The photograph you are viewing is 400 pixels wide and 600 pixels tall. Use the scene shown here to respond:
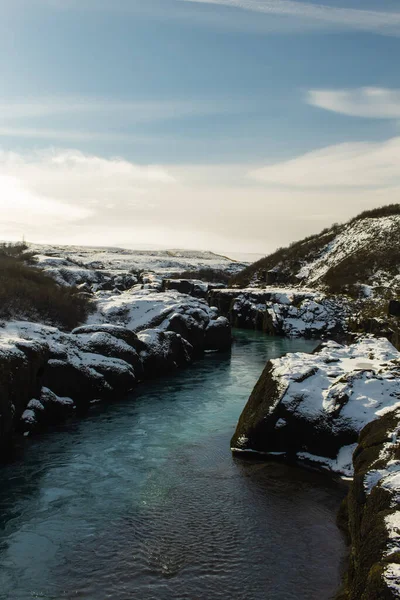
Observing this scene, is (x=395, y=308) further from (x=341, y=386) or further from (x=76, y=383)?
(x=76, y=383)

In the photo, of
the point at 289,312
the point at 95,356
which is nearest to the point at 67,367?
the point at 95,356

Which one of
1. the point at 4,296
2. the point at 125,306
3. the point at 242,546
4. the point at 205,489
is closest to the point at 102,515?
the point at 205,489

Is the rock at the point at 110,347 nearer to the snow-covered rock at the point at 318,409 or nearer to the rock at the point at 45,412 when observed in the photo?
the rock at the point at 45,412

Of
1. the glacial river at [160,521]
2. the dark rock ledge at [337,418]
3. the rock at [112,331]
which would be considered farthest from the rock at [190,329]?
the dark rock ledge at [337,418]

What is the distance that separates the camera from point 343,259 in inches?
2975

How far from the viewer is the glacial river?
33.0 feet

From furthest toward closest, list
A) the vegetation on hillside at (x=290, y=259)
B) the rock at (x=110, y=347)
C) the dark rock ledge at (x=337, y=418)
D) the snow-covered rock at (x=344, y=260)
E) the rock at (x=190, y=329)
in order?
the vegetation on hillside at (x=290, y=259) → the snow-covered rock at (x=344, y=260) → the rock at (x=190, y=329) → the rock at (x=110, y=347) → the dark rock ledge at (x=337, y=418)

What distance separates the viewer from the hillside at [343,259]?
67.0m

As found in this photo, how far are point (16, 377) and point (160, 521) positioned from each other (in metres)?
11.1

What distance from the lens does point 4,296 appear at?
118ft

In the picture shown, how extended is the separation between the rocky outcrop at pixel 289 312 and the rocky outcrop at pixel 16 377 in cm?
3558

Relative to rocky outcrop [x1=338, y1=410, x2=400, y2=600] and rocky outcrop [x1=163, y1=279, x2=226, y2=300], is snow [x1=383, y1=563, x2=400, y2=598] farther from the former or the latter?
rocky outcrop [x1=163, y1=279, x2=226, y2=300]

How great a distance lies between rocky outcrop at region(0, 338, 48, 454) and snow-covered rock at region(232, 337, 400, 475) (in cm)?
895

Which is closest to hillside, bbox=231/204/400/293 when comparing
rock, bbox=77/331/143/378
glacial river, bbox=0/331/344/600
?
rock, bbox=77/331/143/378
